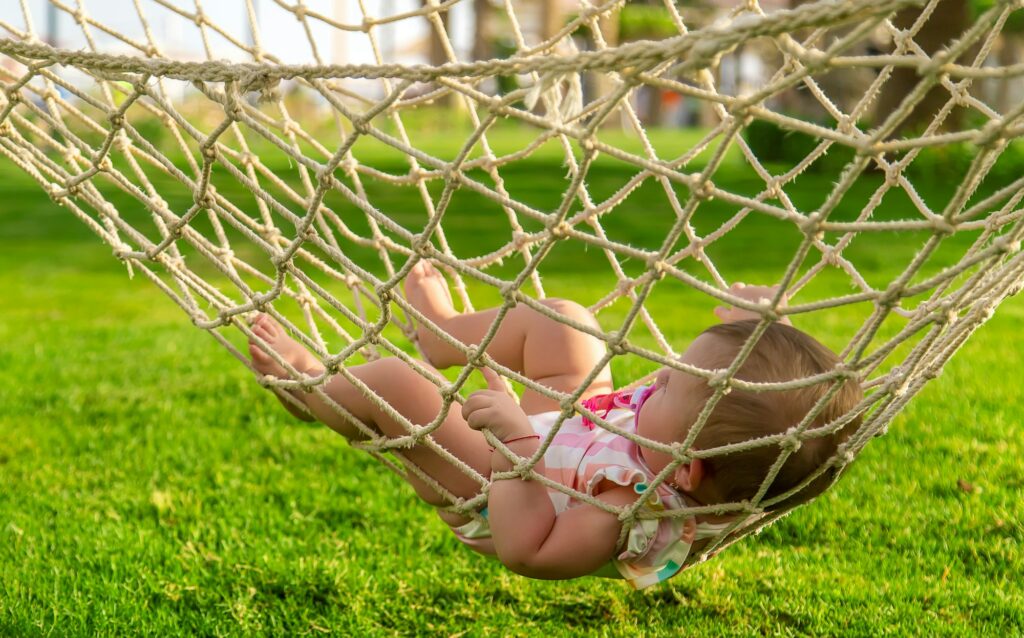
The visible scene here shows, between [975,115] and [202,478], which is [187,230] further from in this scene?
[975,115]

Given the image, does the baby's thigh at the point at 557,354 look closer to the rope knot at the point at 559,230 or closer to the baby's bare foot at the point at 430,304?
the baby's bare foot at the point at 430,304

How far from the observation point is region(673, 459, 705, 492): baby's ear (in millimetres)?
1394

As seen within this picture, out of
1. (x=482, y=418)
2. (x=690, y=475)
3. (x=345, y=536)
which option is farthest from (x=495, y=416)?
(x=345, y=536)

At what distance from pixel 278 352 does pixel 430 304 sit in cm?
30

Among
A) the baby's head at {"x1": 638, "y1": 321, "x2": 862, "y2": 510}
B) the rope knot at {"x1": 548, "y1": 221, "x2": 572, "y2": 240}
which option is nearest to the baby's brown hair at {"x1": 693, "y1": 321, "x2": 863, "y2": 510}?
the baby's head at {"x1": 638, "y1": 321, "x2": 862, "y2": 510}

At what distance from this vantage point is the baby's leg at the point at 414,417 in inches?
62.0

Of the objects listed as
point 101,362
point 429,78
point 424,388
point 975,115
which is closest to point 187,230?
point 424,388

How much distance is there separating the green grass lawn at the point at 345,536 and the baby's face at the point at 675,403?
21.0 inches

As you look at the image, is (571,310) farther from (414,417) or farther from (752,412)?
(752,412)

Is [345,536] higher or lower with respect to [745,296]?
lower

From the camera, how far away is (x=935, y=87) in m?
7.75

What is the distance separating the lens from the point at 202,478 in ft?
8.08

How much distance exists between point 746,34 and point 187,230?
0.94 m

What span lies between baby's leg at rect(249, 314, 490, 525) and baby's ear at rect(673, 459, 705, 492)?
0.97 feet
